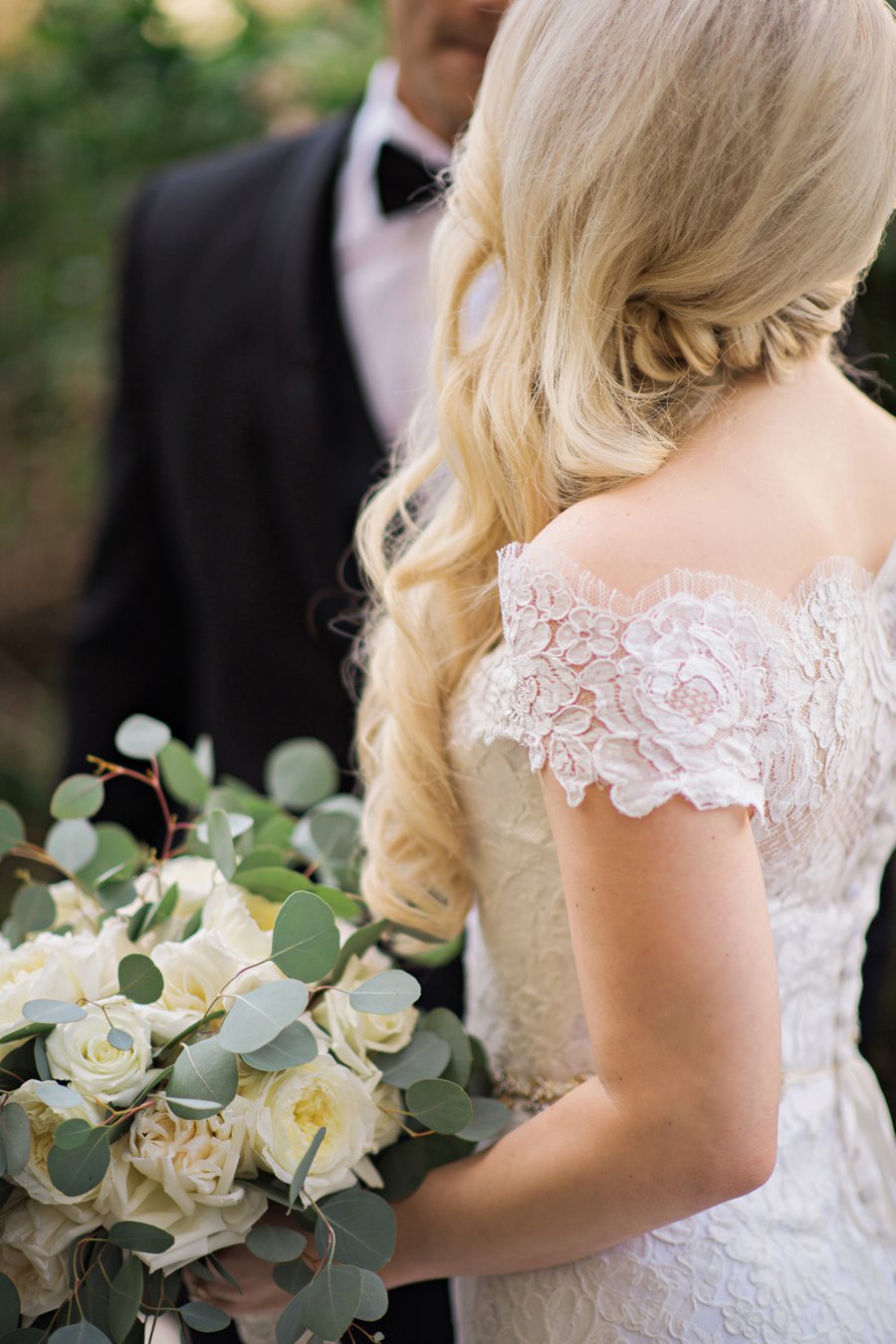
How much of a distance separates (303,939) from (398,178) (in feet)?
4.93

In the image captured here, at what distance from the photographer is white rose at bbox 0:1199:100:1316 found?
101cm

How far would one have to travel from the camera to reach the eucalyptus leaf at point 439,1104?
107 cm

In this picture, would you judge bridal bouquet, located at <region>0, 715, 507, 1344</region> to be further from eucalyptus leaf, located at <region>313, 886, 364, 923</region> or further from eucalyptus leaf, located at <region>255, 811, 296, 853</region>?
eucalyptus leaf, located at <region>255, 811, 296, 853</region>

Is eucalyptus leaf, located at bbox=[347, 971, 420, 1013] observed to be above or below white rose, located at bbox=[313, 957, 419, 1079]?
above

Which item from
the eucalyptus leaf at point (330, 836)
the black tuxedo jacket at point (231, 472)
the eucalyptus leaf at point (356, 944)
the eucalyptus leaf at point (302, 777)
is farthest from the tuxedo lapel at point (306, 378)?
the eucalyptus leaf at point (356, 944)

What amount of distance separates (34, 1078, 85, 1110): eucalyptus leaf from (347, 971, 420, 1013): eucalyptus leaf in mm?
229

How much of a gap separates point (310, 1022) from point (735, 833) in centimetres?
42

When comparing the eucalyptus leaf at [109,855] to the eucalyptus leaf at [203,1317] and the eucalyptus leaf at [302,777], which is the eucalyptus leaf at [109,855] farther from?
the eucalyptus leaf at [203,1317]

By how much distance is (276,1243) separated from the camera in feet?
3.41

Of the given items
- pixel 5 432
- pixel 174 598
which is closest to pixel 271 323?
pixel 174 598

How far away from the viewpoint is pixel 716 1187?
95cm

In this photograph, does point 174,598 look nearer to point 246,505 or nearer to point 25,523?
point 246,505

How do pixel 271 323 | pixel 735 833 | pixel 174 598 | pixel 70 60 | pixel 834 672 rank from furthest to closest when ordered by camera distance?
pixel 70 60 → pixel 174 598 → pixel 271 323 → pixel 834 672 → pixel 735 833

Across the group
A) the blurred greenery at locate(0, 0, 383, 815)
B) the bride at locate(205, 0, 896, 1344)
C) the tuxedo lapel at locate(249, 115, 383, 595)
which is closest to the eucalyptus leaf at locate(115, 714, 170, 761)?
the bride at locate(205, 0, 896, 1344)
